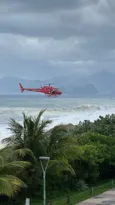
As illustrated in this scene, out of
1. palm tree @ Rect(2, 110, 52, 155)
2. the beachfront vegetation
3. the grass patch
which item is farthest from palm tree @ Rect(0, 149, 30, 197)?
the grass patch

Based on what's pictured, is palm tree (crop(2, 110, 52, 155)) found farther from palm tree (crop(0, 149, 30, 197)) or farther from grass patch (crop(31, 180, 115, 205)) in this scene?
grass patch (crop(31, 180, 115, 205))

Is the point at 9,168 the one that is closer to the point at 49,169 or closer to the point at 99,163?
the point at 49,169

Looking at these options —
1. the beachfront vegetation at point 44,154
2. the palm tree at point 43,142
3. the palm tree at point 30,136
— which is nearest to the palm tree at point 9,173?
the beachfront vegetation at point 44,154

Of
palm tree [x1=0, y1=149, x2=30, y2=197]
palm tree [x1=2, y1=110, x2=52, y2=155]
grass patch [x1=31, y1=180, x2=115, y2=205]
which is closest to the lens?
palm tree [x1=0, y1=149, x2=30, y2=197]

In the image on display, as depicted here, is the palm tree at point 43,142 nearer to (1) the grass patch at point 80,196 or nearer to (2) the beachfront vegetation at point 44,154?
(2) the beachfront vegetation at point 44,154

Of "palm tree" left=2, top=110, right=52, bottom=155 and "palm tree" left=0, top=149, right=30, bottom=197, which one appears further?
"palm tree" left=2, top=110, right=52, bottom=155

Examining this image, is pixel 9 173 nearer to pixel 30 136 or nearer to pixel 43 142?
pixel 30 136

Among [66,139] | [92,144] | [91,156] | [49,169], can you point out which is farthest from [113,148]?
[49,169]
